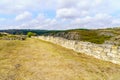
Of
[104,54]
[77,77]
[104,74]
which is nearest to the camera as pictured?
[77,77]

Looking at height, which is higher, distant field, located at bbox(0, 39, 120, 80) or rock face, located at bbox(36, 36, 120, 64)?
rock face, located at bbox(36, 36, 120, 64)

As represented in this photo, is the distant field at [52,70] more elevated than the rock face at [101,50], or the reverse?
the rock face at [101,50]

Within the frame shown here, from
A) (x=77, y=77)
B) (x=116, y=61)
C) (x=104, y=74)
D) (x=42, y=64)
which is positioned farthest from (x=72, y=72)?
(x=116, y=61)

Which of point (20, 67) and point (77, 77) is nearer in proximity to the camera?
point (77, 77)

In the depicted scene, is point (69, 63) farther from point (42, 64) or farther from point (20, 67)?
point (20, 67)

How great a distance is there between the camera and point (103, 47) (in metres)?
21.0

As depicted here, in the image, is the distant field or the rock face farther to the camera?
the rock face

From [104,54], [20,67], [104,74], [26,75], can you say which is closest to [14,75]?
[26,75]

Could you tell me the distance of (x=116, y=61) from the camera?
1883cm

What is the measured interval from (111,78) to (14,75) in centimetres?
626

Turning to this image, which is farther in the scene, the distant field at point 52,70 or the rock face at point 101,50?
the rock face at point 101,50

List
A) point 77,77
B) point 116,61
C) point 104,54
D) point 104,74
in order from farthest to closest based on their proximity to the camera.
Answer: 1. point 104,54
2. point 116,61
3. point 104,74
4. point 77,77

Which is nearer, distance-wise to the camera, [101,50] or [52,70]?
Answer: [52,70]

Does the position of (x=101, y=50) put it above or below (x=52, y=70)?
above
